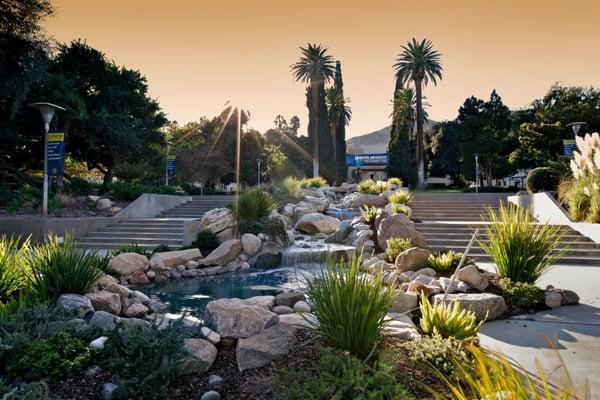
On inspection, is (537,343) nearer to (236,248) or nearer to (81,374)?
(81,374)

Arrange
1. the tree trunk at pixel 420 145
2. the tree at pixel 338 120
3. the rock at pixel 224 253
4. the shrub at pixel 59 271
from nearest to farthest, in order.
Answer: the shrub at pixel 59 271
the rock at pixel 224 253
the tree trunk at pixel 420 145
the tree at pixel 338 120

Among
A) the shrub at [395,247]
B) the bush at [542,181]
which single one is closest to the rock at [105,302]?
the shrub at [395,247]

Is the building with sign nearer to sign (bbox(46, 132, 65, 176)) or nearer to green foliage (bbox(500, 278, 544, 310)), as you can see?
sign (bbox(46, 132, 65, 176))

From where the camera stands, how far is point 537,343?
3.73m

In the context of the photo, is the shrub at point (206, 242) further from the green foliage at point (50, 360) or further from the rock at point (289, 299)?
the green foliage at point (50, 360)

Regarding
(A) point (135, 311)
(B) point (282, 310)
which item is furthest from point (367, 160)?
(A) point (135, 311)

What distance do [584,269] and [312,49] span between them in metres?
31.7

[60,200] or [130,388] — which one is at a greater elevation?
[60,200]

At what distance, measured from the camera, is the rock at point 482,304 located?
177 inches

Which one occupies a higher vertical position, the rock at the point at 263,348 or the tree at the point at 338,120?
the tree at the point at 338,120

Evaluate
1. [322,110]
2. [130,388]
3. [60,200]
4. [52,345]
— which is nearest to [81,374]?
[52,345]

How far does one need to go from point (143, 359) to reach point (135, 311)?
2852mm

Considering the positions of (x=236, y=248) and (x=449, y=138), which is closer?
Answer: (x=236, y=248)

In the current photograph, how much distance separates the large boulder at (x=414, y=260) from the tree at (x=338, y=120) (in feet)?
102
